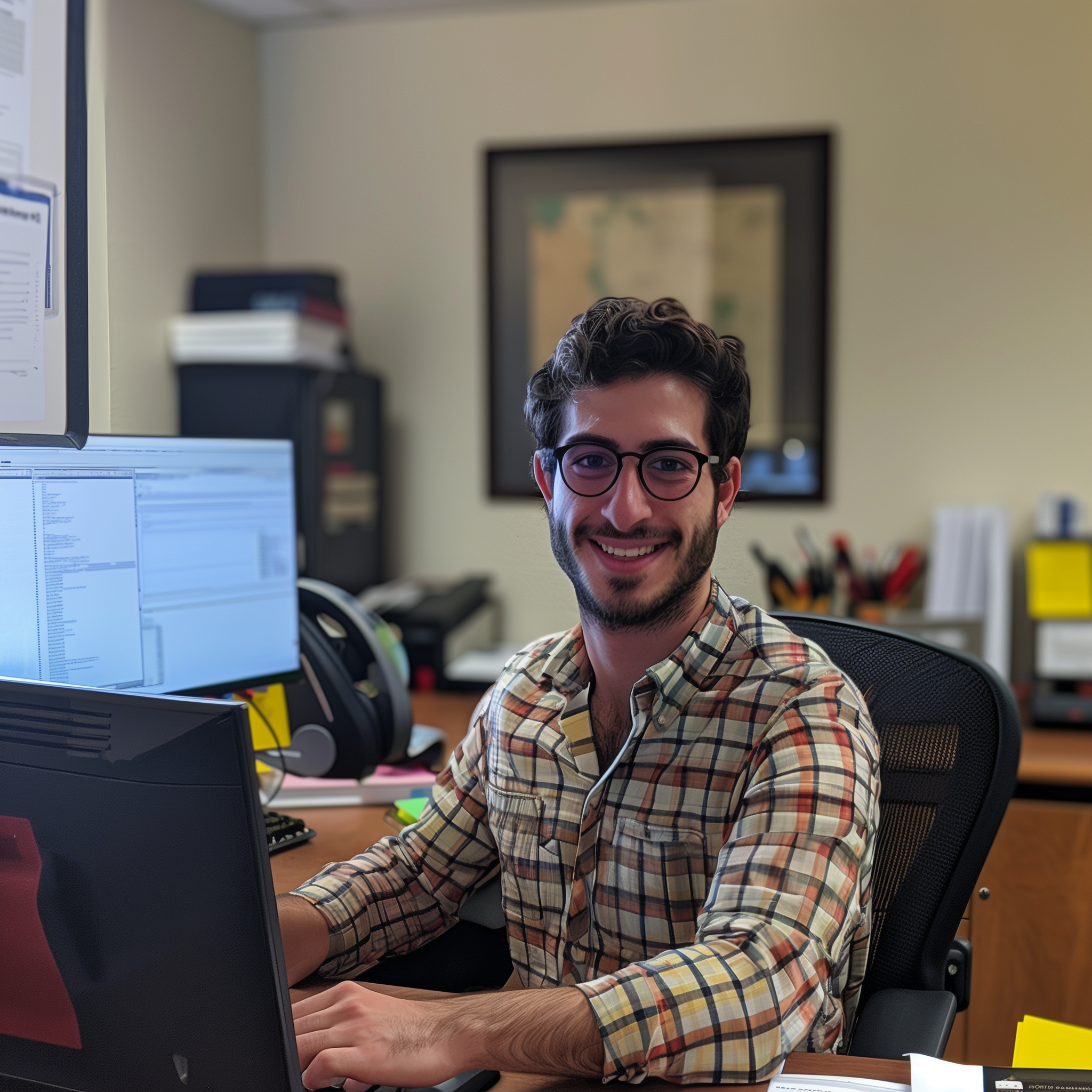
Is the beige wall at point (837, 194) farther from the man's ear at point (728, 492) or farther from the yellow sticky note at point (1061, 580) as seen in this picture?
the man's ear at point (728, 492)

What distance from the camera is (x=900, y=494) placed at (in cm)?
262

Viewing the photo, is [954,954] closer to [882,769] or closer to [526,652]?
[882,769]

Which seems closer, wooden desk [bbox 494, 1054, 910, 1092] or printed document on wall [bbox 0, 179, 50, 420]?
wooden desk [bbox 494, 1054, 910, 1092]

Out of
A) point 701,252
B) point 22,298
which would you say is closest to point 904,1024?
point 22,298

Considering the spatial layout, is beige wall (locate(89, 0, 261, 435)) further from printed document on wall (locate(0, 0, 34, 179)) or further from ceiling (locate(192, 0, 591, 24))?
printed document on wall (locate(0, 0, 34, 179))

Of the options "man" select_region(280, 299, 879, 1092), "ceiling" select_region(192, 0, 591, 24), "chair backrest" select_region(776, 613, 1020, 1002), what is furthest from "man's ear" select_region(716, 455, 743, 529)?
"ceiling" select_region(192, 0, 591, 24)

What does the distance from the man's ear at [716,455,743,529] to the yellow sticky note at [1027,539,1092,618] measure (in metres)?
1.50

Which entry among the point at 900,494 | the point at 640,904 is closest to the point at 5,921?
the point at 640,904

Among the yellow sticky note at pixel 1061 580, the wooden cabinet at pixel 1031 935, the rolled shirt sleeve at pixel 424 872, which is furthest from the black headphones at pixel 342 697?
the yellow sticky note at pixel 1061 580

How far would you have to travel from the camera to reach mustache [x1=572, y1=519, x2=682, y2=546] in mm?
1117

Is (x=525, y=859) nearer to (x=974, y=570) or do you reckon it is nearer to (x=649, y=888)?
(x=649, y=888)

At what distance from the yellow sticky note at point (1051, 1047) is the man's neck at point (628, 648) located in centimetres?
53

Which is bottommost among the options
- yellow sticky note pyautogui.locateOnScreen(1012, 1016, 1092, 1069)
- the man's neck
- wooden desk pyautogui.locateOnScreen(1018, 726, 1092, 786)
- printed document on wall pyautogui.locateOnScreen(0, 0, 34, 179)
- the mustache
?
yellow sticky note pyautogui.locateOnScreen(1012, 1016, 1092, 1069)

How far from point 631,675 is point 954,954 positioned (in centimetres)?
48
